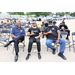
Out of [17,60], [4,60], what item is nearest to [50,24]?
[17,60]

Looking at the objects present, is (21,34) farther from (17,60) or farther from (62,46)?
(62,46)

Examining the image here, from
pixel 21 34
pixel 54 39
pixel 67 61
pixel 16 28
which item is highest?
pixel 16 28

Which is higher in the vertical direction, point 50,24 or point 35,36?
point 50,24

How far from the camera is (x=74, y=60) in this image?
Answer: 2.96 m

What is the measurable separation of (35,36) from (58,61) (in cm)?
153

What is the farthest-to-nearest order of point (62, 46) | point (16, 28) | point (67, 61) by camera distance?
point (16, 28) → point (62, 46) → point (67, 61)

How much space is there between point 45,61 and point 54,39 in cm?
119

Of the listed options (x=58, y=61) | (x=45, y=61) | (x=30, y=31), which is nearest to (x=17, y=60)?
(x=45, y=61)

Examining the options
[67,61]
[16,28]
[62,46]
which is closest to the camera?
[67,61]

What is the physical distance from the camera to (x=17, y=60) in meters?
2.99

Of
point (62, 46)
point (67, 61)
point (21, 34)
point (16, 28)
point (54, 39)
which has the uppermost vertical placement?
point (16, 28)

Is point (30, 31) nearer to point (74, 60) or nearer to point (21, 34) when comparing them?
point (21, 34)

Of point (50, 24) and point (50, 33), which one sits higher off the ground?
point (50, 24)

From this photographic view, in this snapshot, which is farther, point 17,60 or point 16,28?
point 16,28
